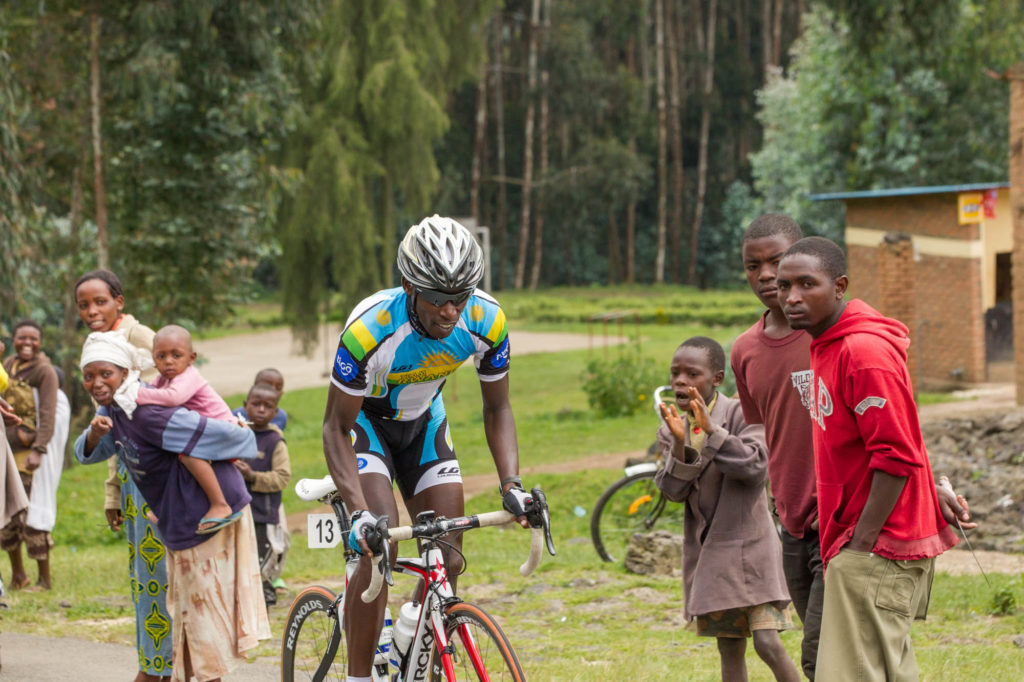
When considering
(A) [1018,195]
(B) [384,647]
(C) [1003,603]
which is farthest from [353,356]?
(A) [1018,195]

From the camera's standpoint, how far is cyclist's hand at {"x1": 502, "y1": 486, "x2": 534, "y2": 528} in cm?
412

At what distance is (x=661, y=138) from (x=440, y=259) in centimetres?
5673

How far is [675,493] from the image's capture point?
4.96 metres

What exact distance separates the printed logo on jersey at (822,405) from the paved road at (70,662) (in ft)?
12.2

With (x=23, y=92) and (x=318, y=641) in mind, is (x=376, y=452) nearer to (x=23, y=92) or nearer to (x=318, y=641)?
(x=318, y=641)

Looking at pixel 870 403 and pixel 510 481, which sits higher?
pixel 870 403

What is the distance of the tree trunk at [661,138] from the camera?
193 ft

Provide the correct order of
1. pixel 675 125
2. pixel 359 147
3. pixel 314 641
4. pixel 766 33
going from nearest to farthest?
pixel 314 641 → pixel 359 147 → pixel 766 33 → pixel 675 125

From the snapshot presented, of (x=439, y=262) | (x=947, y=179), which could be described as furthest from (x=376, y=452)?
(x=947, y=179)

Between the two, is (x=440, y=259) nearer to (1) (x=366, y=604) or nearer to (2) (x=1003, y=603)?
(1) (x=366, y=604)

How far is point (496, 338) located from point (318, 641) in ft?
5.31

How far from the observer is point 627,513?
10.6m

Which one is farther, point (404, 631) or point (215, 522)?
point (215, 522)

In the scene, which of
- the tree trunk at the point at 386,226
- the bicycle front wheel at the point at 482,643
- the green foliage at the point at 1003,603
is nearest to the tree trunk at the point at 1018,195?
the green foliage at the point at 1003,603
